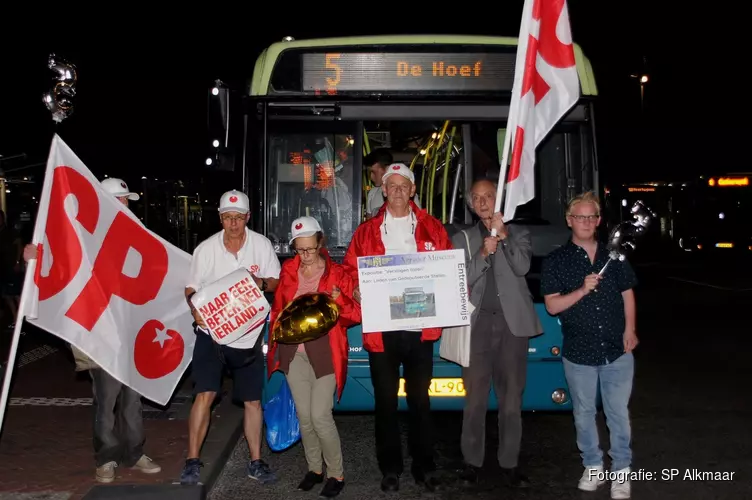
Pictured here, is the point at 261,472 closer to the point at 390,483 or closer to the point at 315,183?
the point at 390,483

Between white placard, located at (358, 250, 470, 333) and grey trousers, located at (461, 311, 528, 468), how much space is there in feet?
1.06

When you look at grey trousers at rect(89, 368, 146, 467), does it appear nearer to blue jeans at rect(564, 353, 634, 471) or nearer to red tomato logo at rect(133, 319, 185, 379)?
red tomato logo at rect(133, 319, 185, 379)

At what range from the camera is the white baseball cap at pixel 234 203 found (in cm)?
529

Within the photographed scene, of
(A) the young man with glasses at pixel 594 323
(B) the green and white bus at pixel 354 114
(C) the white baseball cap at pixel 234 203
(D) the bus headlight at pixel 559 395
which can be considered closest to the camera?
(A) the young man with glasses at pixel 594 323

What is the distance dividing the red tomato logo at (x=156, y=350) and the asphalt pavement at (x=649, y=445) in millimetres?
903

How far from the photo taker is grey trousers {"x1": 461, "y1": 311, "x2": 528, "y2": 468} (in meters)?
5.43

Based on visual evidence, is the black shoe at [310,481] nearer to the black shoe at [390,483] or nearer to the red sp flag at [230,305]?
the black shoe at [390,483]

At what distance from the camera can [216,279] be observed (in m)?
5.32

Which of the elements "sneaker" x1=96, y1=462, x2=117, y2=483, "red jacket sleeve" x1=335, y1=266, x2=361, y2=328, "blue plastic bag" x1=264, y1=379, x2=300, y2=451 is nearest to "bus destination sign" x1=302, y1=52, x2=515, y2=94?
"red jacket sleeve" x1=335, y1=266, x2=361, y2=328

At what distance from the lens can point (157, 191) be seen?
25.3m

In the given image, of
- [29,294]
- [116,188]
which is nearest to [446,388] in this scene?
[116,188]

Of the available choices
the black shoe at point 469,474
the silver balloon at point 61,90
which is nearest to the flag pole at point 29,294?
the silver balloon at point 61,90

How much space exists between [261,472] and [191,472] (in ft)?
1.76

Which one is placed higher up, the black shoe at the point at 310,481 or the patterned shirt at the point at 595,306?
the patterned shirt at the point at 595,306
